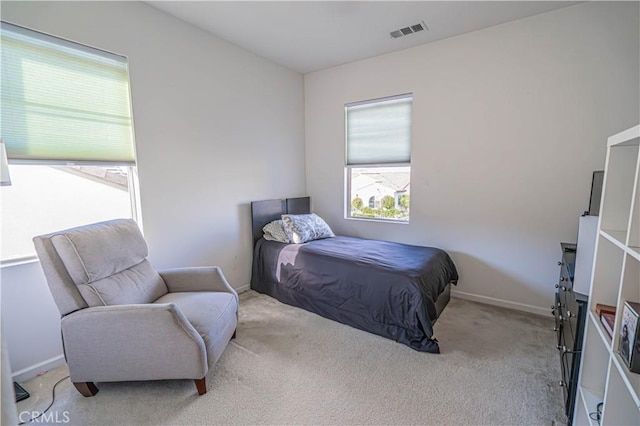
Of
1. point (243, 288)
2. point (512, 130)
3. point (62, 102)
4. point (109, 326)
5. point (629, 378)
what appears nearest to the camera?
point (629, 378)

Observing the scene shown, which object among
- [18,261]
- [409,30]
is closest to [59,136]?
[18,261]

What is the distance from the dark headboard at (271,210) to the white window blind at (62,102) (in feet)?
4.52

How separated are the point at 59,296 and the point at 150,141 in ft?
4.35

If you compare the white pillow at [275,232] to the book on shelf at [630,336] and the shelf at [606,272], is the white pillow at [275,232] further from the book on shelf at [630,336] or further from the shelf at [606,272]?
the book on shelf at [630,336]

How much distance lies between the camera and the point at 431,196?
3180 millimetres

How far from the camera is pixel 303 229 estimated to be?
3.25 meters

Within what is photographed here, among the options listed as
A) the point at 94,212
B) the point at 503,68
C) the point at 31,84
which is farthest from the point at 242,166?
the point at 503,68

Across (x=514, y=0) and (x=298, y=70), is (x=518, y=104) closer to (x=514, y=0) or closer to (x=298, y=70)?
(x=514, y=0)

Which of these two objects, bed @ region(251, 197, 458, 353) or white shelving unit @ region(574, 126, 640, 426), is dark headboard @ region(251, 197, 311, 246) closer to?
bed @ region(251, 197, 458, 353)

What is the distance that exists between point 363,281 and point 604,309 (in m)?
1.49

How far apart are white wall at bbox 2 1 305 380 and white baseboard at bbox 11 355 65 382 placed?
35mm

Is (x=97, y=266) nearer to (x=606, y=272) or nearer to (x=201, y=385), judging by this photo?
(x=201, y=385)

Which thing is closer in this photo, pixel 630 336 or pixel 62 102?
pixel 630 336

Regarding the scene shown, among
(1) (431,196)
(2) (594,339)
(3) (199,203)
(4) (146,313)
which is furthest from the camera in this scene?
(1) (431,196)
